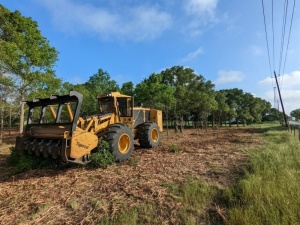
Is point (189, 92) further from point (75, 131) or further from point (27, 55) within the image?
point (75, 131)

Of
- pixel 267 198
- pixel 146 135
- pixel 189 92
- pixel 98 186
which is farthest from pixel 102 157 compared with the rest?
pixel 189 92

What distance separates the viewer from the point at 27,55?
1396cm

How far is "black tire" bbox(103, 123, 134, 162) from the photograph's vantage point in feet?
22.7

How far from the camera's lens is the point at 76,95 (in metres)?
6.14

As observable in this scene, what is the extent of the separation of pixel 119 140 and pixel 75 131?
1.68 metres

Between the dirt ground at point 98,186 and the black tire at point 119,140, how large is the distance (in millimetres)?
323

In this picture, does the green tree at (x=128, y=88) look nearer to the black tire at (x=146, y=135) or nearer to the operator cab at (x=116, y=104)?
the black tire at (x=146, y=135)

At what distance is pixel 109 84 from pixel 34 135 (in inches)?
1860

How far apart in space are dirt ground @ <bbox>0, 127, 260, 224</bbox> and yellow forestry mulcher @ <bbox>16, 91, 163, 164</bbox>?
0.63 metres

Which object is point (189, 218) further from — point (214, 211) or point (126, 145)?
point (126, 145)

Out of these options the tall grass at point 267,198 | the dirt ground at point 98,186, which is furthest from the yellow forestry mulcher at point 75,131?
the tall grass at point 267,198

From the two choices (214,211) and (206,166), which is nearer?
(214,211)

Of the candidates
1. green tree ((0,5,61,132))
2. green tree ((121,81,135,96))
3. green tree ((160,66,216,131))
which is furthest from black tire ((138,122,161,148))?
green tree ((121,81,135,96))

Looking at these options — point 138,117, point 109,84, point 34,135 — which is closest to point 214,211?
point 34,135
